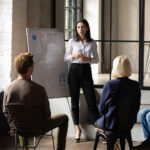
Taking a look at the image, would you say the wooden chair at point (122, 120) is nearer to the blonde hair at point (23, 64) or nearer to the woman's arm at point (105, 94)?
the woman's arm at point (105, 94)

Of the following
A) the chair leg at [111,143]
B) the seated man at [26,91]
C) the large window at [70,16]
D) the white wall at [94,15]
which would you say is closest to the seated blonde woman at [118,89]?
the chair leg at [111,143]

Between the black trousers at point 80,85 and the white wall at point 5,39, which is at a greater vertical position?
the white wall at point 5,39

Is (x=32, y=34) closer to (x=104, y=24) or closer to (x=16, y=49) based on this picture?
(x=16, y=49)

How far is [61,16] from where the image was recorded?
5824mm

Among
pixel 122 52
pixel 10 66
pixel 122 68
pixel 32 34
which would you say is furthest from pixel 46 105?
pixel 122 52

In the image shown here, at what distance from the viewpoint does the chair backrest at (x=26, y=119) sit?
3266 mm

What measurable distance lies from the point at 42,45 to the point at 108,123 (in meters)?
1.67

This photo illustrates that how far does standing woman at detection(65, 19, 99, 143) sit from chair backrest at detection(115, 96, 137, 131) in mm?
1348

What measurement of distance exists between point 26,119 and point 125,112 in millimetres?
918

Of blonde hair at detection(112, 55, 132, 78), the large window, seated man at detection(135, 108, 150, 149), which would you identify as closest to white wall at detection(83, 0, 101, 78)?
the large window

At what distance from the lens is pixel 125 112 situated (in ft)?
11.0

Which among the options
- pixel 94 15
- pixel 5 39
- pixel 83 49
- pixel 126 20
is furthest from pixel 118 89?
pixel 126 20

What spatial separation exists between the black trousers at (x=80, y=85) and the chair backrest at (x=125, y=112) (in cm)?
138

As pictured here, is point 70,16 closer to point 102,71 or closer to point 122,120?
point 102,71
